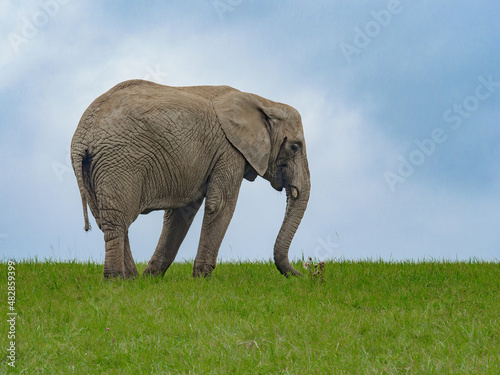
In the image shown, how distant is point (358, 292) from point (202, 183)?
9.48 feet

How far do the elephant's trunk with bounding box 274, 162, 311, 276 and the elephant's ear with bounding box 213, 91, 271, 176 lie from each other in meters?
0.82

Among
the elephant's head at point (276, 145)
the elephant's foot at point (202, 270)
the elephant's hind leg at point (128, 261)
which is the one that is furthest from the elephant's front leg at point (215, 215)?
the elephant's hind leg at point (128, 261)

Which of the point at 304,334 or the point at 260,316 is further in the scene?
the point at 260,316

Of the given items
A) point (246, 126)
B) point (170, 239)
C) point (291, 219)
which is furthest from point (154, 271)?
point (246, 126)

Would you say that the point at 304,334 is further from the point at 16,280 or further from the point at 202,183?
the point at 16,280

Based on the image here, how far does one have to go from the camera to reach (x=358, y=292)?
8461 millimetres

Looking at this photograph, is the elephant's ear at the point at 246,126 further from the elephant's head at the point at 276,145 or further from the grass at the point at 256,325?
the grass at the point at 256,325

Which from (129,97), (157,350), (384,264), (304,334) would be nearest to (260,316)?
(304,334)

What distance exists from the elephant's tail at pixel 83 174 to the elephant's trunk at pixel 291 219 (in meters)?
3.12

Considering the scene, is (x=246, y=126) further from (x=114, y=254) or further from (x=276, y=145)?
(x=114, y=254)

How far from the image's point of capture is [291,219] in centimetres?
1013

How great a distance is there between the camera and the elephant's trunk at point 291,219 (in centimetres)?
993

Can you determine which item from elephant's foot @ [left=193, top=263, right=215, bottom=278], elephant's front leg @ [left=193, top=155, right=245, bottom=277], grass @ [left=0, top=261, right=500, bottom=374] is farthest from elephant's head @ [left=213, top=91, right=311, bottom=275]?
elephant's foot @ [left=193, top=263, right=215, bottom=278]

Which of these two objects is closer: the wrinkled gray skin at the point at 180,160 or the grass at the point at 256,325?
the grass at the point at 256,325
